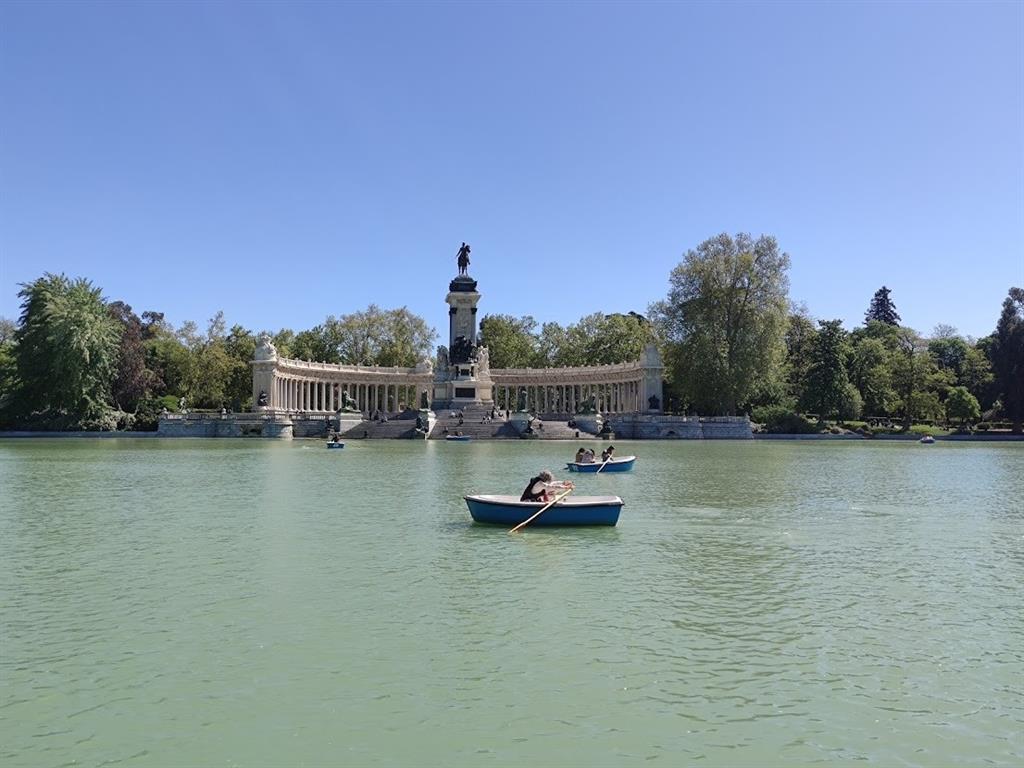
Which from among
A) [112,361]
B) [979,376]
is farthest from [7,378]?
[979,376]

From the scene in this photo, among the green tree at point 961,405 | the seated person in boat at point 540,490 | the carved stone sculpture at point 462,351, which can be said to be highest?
the carved stone sculpture at point 462,351

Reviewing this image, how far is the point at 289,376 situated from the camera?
83375mm

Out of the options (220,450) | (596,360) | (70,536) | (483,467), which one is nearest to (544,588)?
(70,536)

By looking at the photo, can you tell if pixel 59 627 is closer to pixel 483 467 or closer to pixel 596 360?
pixel 483 467

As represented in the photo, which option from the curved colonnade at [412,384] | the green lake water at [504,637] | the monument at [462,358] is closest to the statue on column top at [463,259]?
the monument at [462,358]

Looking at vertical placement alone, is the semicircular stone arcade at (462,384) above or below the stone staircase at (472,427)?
above

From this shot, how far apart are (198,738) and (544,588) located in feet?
22.1

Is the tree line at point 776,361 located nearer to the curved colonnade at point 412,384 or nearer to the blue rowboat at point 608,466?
the curved colonnade at point 412,384

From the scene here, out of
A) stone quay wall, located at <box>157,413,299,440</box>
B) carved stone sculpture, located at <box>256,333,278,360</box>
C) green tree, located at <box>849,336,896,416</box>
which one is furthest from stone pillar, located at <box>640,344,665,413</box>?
carved stone sculpture, located at <box>256,333,278,360</box>

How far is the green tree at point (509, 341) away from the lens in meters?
106

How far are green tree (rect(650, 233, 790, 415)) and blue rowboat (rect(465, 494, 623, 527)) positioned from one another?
180ft

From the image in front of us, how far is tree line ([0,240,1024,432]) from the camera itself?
6906cm

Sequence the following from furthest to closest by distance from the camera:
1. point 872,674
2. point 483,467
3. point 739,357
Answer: point 739,357 < point 483,467 < point 872,674

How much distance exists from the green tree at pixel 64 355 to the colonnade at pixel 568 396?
131 ft
